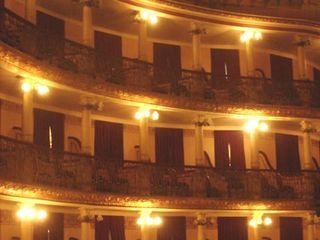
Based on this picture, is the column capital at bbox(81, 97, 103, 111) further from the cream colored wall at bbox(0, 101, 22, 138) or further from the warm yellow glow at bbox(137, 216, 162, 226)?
the warm yellow glow at bbox(137, 216, 162, 226)

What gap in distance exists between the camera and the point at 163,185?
28484mm

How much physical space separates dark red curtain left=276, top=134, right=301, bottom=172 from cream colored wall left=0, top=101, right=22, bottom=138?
1216 cm

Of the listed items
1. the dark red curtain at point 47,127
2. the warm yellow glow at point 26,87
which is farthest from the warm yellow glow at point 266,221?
the warm yellow glow at point 26,87

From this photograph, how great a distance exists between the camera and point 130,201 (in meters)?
27.2

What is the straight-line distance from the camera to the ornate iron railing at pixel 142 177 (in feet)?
76.2

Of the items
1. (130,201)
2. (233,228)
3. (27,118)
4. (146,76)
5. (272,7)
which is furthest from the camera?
(272,7)

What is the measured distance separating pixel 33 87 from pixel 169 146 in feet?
27.4

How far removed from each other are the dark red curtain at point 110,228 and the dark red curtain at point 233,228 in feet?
14.8

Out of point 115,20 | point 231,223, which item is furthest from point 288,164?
point 115,20

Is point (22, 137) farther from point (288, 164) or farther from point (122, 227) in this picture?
point (288, 164)

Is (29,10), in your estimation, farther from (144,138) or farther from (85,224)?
(85,224)

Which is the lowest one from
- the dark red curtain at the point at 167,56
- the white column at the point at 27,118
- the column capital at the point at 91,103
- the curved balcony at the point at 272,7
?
the white column at the point at 27,118

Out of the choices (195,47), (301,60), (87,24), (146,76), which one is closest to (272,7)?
(301,60)

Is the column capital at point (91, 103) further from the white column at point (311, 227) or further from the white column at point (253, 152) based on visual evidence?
the white column at point (311, 227)
